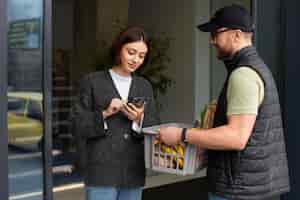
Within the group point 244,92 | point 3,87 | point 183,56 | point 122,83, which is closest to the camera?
point 244,92

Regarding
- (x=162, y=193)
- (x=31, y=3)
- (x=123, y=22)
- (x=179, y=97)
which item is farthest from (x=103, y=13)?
(x=31, y=3)

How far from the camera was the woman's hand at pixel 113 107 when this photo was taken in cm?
192

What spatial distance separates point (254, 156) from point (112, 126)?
0.58m

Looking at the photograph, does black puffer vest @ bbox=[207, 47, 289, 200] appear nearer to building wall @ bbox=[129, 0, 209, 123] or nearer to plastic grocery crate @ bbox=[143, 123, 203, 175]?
plastic grocery crate @ bbox=[143, 123, 203, 175]

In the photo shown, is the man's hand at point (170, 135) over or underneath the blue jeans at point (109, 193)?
over

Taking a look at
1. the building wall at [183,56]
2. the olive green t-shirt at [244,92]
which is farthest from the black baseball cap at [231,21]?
the building wall at [183,56]

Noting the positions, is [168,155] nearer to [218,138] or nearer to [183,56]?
[218,138]

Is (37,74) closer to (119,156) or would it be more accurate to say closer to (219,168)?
(119,156)

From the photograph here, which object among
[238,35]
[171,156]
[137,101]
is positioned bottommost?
[171,156]

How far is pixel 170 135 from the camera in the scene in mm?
1820

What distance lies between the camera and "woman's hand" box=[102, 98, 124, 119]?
1.92m

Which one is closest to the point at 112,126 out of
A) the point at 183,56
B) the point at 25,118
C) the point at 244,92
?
the point at 25,118

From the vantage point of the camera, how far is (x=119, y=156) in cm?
199

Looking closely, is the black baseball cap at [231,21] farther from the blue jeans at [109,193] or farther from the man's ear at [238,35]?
the blue jeans at [109,193]
